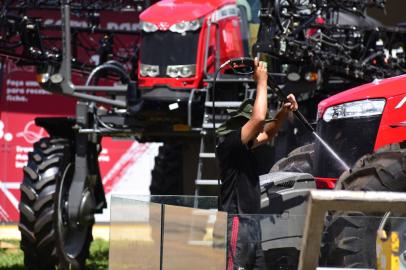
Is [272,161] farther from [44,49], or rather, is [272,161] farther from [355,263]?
[355,263]

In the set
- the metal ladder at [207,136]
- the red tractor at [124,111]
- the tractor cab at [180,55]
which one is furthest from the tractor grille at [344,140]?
the tractor cab at [180,55]

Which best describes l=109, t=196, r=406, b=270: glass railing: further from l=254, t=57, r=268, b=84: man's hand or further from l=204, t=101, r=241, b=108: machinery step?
l=204, t=101, r=241, b=108: machinery step

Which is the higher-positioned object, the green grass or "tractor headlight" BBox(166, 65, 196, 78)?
"tractor headlight" BBox(166, 65, 196, 78)

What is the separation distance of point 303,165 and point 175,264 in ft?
7.80

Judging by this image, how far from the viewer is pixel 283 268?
5.63 metres

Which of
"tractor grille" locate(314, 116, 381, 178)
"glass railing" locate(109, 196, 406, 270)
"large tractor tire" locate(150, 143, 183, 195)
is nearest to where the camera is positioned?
"glass railing" locate(109, 196, 406, 270)

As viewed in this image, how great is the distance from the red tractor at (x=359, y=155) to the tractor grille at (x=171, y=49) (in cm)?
371

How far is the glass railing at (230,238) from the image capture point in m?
5.09

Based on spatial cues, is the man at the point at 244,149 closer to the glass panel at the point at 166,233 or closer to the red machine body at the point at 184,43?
the glass panel at the point at 166,233

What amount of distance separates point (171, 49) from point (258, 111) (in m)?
5.88

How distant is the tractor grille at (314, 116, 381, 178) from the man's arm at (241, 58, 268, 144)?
3.31 feet

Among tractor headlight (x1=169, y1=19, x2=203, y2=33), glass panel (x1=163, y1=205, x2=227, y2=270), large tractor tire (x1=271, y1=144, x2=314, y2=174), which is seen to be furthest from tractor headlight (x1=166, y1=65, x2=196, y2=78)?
glass panel (x1=163, y1=205, x2=227, y2=270)

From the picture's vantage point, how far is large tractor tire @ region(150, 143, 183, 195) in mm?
14836

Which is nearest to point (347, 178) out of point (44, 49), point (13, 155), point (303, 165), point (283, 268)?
point (283, 268)
